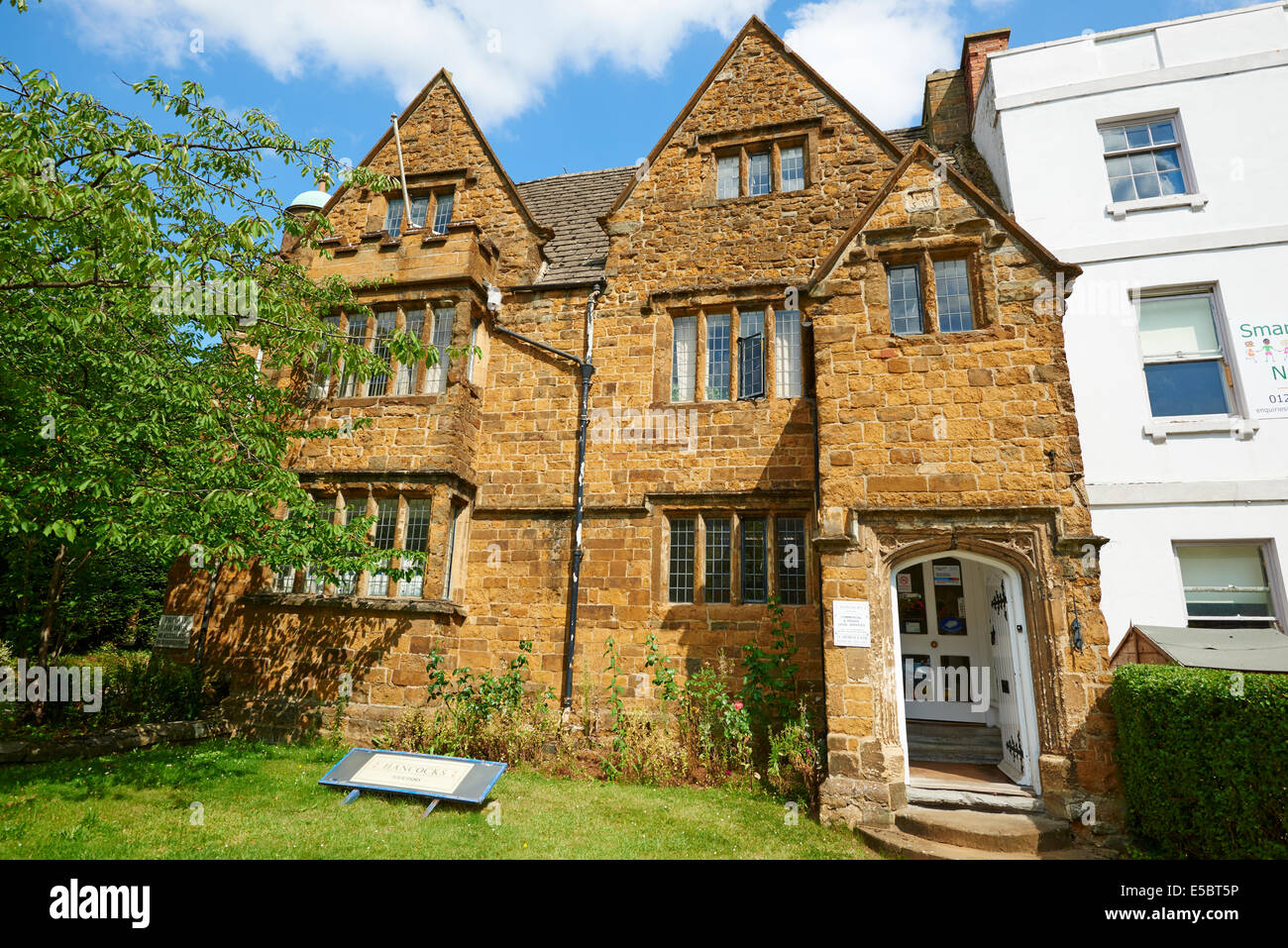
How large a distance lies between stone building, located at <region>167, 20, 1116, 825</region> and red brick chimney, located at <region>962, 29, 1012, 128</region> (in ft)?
2.28

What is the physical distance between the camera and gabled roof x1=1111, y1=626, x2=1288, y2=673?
6.77 m

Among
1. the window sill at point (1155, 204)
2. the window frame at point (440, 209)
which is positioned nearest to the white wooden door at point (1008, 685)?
the window sill at point (1155, 204)

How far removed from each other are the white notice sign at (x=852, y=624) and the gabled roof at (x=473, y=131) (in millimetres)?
9519

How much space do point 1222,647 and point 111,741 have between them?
14.6 metres

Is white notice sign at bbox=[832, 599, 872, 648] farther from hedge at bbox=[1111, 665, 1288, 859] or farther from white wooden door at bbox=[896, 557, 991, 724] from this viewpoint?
white wooden door at bbox=[896, 557, 991, 724]

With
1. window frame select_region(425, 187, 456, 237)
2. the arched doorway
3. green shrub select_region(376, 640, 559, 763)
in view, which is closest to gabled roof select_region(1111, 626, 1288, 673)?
the arched doorway

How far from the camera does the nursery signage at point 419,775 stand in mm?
7090

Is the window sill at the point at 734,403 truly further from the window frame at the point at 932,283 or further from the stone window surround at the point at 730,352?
the window frame at the point at 932,283

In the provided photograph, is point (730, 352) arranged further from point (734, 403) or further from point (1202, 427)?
point (1202, 427)

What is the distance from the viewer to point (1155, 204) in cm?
1005

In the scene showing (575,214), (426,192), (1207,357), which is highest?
(575,214)

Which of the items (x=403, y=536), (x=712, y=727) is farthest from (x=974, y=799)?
(x=403, y=536)

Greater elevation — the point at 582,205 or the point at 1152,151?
the point at 582,205
